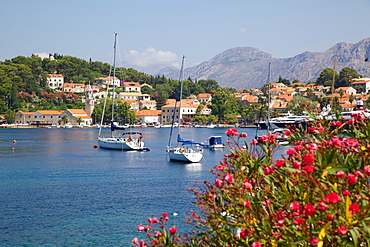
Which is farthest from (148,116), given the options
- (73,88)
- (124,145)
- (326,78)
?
(124,145)

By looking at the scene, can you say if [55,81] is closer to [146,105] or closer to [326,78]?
[146,105]

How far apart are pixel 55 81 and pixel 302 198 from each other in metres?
177

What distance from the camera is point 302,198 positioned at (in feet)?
15.8

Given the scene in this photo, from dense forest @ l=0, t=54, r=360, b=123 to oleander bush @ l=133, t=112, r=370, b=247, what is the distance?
101 metres

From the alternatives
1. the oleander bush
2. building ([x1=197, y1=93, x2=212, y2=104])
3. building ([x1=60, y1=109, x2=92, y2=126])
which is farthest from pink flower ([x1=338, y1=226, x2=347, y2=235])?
building ([x1=197, y1=93, x2=212, y2=104])

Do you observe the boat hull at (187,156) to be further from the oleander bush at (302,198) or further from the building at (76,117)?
the building at (76,117)

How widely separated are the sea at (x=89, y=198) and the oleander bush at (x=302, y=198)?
3.78 ft

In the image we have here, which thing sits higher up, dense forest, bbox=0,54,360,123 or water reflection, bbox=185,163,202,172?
dense forest, bbox=0,54,360,123

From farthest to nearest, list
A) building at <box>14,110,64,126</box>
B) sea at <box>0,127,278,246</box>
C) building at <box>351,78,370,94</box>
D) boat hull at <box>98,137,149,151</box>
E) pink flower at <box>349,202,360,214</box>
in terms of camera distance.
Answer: building at <box>351,78,370,94</box>
building at <box>14,110,64,126</box>
boat hull at <box>98,137,149,151</box>
sea at <box>0,127,278,246</box>
pink flower at <box>349,202,360,214</box>

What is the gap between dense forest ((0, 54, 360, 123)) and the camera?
139 metres

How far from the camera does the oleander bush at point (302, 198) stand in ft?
13.6

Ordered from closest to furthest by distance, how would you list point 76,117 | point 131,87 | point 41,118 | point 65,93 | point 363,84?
point 76,117, point 41,118, point 363,84, point 65,93, point 131,87

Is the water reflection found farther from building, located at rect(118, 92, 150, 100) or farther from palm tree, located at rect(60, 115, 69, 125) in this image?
building, located at rect(118, 92, 150, 100)

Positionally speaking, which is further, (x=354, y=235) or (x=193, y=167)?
(x=193, y=167)
